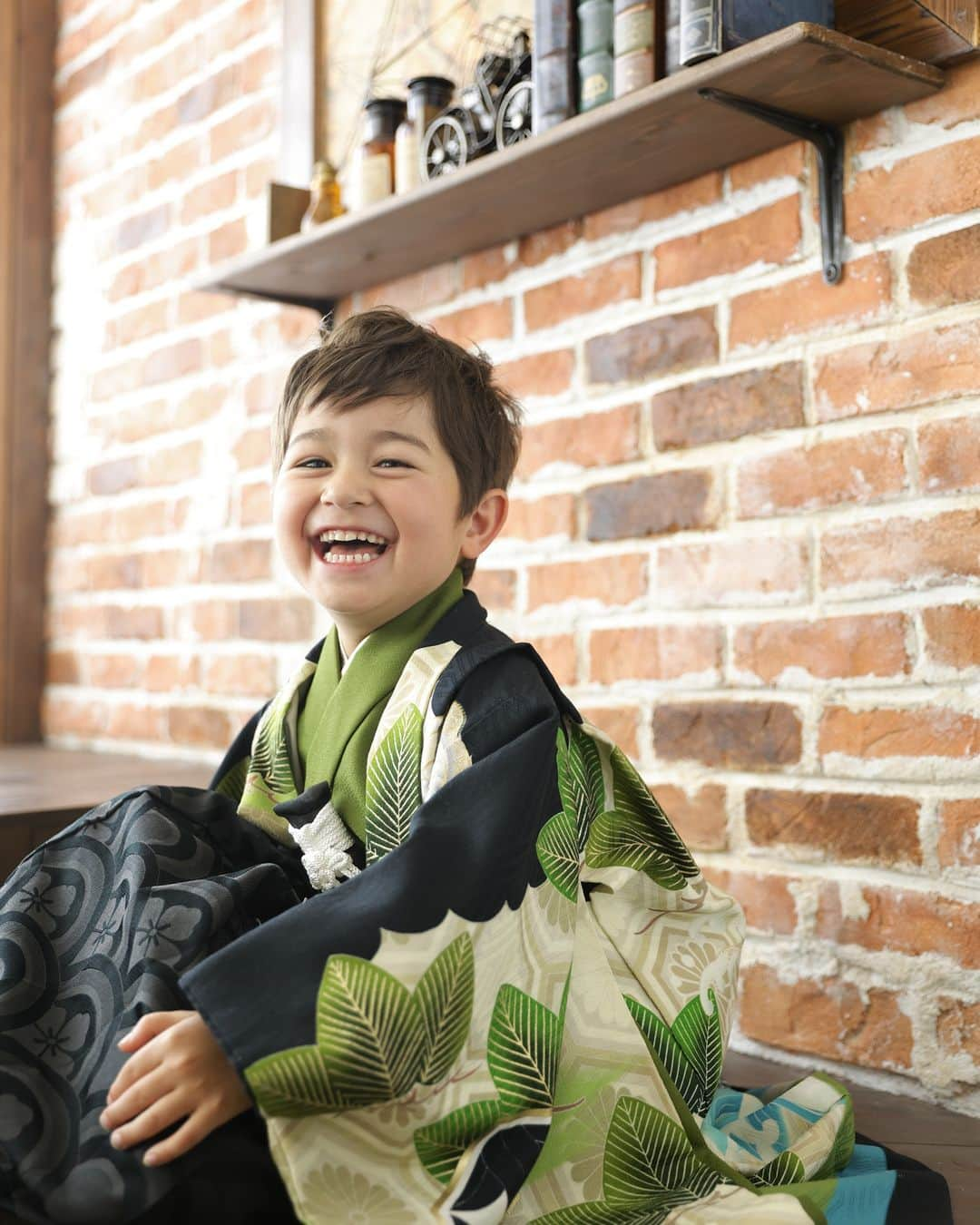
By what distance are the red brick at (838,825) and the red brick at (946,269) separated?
47 centimetres

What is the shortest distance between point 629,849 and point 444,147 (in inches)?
34.5

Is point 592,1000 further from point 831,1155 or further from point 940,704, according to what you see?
point 940,704

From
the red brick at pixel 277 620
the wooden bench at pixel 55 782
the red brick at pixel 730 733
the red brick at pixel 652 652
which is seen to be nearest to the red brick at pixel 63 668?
the wooden bench at pixel 55 782

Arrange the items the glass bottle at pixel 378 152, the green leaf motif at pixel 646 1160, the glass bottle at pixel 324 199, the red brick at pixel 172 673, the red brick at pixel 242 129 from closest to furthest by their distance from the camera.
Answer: the green leaf motif at pixel 646 1160 < the glass bottle at pixel 378 152 < the glass bottle at pixel 324 199 < the red brick at pixel 242 129 < the red brick at pixel 172 673

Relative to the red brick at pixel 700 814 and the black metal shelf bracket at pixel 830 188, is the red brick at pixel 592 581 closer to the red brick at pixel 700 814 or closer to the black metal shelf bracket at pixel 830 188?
the red brick at pixel 700 814

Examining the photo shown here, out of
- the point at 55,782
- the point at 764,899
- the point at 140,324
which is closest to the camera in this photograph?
the point at 764,899

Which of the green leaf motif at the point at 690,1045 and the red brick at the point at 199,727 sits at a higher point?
the red brick at the point at 199,727

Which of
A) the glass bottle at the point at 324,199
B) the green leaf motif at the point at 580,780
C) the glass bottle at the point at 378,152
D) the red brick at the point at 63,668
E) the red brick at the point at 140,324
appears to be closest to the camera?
the green leaf motif at the point at 580,780

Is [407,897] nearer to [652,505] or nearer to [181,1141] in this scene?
[181,1141]

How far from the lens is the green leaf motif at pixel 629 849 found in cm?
103

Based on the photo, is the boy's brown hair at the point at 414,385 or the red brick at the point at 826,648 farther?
the red brick at the point at 826,648

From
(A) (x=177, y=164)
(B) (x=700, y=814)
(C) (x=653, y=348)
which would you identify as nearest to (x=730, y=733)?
(B) (x=700, y=814)

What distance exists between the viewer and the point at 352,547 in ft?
3.53

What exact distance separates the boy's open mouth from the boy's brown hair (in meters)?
0.09
